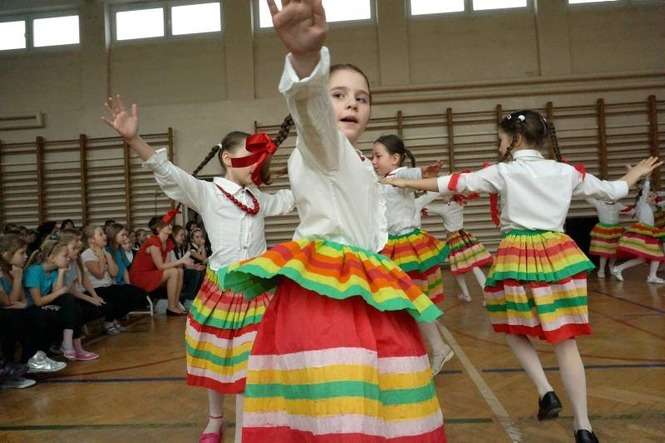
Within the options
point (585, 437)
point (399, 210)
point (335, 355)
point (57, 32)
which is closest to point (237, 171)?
point (399, 210)

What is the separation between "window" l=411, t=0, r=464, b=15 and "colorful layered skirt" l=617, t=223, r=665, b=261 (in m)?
5.28

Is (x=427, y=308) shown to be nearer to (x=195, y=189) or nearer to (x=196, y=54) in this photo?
(x=195, y=189)

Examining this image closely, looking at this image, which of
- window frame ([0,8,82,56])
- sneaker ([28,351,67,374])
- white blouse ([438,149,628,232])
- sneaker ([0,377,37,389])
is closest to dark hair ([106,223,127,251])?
sneaker ([28,351,67,374])

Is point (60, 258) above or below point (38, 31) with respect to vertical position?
below

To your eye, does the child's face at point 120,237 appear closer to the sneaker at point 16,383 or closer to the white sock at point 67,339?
the white sock at point 67,339

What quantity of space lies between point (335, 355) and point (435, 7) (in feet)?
33.7

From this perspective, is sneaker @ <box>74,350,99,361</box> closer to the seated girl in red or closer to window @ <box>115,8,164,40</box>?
the seated girl in red

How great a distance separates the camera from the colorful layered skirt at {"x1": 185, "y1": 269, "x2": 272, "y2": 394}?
221 centimetres

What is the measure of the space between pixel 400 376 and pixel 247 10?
33.9 ft

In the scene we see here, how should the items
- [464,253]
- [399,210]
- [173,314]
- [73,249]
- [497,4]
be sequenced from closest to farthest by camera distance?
[399,210] < [73,249] < [464,253] < [173,314] < [497,4]

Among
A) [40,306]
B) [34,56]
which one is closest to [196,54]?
[34,56]

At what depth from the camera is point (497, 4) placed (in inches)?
396

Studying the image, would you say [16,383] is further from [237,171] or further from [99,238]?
[237,171]

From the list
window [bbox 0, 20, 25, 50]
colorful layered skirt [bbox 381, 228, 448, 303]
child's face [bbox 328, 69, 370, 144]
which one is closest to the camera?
child's face [bbox 328, 69, 370, 144]
